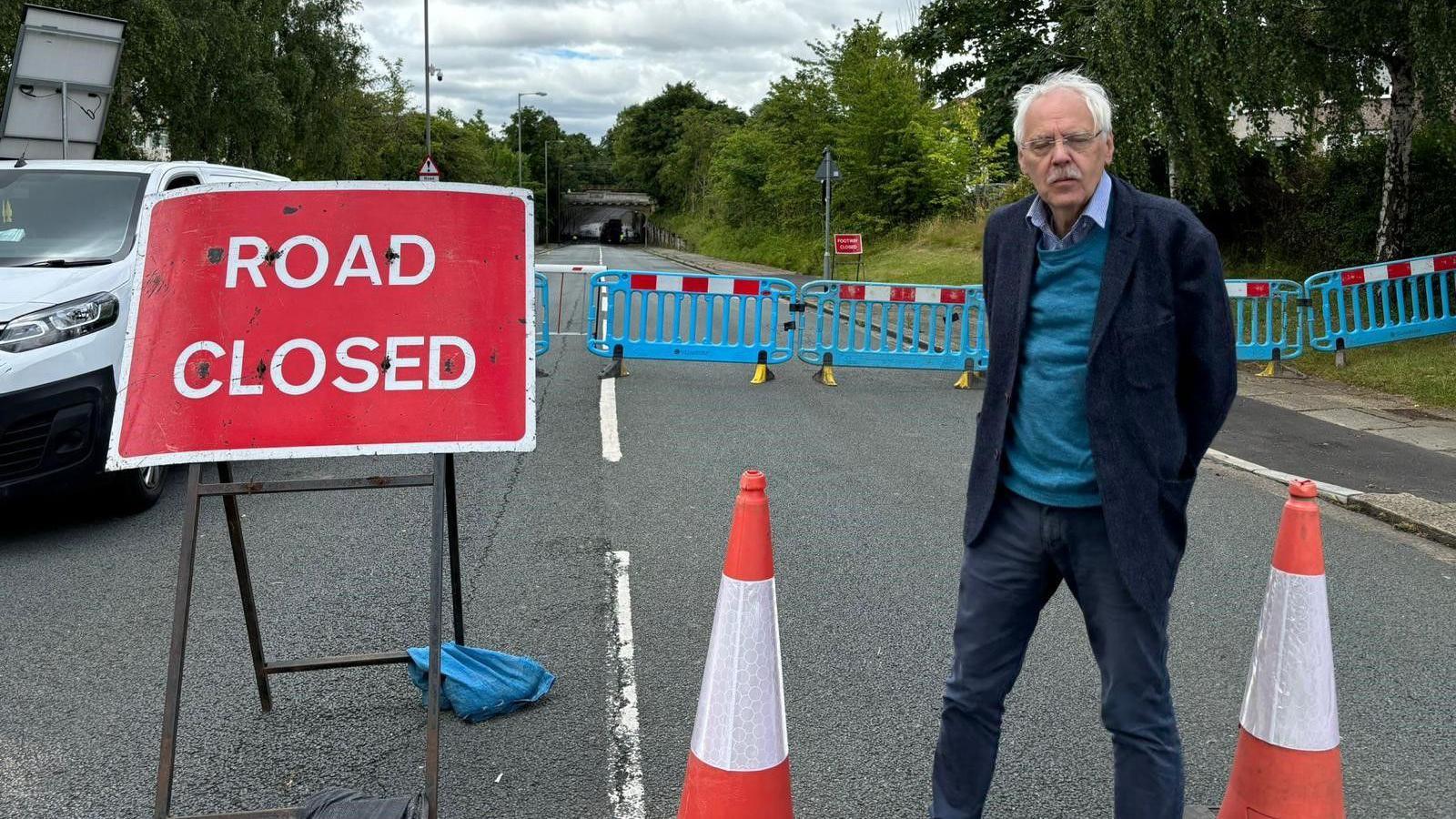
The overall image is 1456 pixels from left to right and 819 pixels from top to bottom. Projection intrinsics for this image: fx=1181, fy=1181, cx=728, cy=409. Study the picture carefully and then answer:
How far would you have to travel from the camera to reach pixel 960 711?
3.00 m

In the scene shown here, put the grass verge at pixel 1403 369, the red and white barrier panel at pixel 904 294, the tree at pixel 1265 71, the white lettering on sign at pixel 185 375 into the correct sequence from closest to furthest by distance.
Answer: the white lettering on sign at pixel 185 375 → the grass verge at pixel 1403 369 → the red and white barrier panel at pixel 904 294 → the tree at pixel 1265 71

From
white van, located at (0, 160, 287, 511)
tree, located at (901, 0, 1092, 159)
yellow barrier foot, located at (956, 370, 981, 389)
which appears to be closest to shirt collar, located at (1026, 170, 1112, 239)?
white van, located at (0, 160, 287, 511)

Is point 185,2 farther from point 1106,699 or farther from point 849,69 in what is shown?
point 1106,699

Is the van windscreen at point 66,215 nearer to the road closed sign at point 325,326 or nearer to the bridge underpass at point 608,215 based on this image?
the road closed sign at point 325,326

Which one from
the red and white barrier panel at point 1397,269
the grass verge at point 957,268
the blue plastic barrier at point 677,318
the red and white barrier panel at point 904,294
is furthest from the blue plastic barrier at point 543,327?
the red and white barrier panel at point 1397,269

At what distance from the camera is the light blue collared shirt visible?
277 cm

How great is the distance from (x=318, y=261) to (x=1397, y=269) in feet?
44.0

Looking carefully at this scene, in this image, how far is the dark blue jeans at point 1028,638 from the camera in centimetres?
279

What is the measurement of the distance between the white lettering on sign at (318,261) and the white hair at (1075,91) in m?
1.84

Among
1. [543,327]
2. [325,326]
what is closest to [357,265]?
[325,326]

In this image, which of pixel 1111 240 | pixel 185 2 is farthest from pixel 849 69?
pixel 1111 240

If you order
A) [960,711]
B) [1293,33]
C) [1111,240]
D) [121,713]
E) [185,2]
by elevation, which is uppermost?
[185,2]

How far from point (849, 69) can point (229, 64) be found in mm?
17721

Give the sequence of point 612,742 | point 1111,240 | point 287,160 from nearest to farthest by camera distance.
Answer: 1. point 1111,240
2. point 612,742
3. point 287,160
